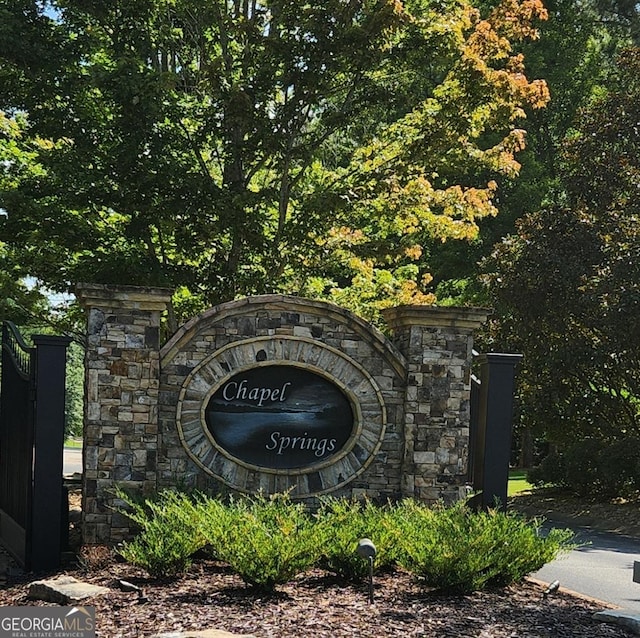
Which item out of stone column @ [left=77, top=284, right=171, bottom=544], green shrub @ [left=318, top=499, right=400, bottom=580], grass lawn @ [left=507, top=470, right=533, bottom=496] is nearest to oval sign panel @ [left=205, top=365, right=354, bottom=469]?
stone column @ [left=77, top=284, right=171, bottom=544]

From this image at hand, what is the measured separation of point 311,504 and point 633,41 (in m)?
20.9

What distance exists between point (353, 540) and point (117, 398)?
2.89 metres

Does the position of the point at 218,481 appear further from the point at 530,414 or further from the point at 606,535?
the point at 530,414

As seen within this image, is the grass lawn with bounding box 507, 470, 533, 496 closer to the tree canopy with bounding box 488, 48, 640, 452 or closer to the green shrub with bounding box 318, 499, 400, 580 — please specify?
the tree canopy with bounding box 488, 48, 640, 452

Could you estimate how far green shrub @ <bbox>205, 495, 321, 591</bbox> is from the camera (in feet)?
20.9

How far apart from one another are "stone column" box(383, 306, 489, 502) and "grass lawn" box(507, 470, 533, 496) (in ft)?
29.2

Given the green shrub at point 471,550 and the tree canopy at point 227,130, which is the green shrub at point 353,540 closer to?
the green shrub at point 471,550

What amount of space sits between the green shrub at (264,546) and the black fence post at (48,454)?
1.86m

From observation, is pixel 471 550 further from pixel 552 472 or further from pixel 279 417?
pixel 552 472

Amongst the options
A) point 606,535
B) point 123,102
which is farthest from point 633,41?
point 123,102

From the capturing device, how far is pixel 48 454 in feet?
27.1

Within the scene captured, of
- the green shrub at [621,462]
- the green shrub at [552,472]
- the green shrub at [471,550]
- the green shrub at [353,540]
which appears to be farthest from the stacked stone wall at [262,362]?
the green shrub at [552,472]

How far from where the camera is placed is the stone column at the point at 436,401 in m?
9.16

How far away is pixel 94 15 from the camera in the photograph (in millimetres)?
11828
